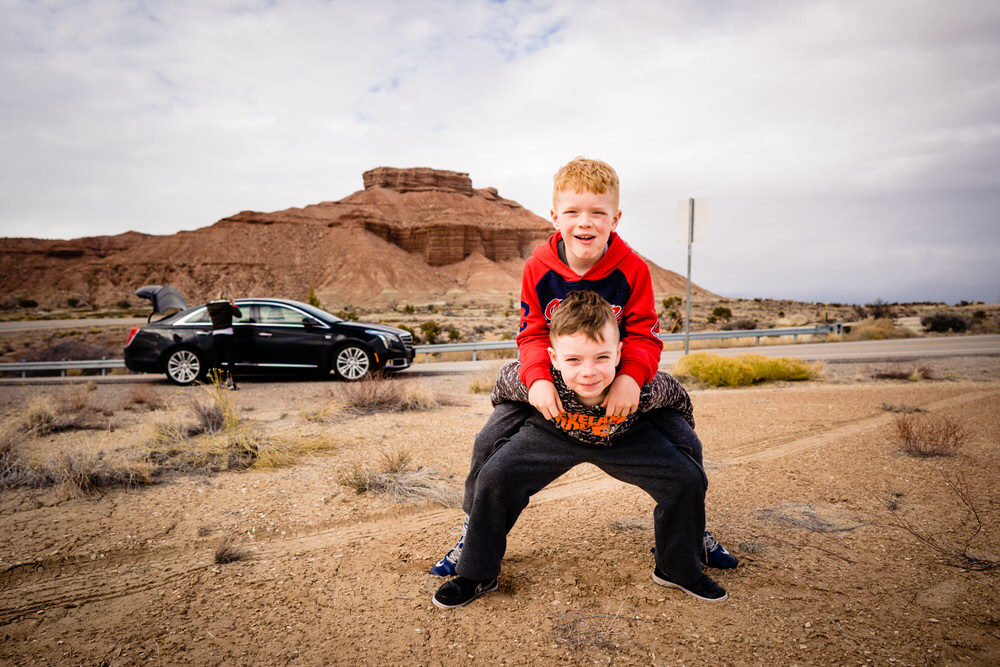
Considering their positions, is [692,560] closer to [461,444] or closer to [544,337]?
[544,337]

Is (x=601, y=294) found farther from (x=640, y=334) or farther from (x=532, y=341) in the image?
(x=532, y=341)

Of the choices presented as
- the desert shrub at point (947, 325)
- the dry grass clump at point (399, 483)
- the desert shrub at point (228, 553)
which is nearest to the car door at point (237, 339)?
the dry grass clump at point (399, 483)

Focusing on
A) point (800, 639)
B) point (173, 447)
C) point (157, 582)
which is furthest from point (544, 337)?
point (173, 447)

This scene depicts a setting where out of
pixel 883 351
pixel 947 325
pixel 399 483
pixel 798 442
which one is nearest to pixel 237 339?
Answer: pixel 399 483

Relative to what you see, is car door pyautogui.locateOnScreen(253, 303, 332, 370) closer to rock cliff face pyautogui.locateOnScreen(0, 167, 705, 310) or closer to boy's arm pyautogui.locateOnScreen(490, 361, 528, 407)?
boy's arm pyautogui.locateOnScreen(490, 361, 528, 407)

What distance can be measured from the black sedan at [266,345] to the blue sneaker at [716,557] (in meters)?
8.26

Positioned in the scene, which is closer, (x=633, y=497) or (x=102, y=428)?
(x=633, y=497)

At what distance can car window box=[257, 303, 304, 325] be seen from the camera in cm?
1066

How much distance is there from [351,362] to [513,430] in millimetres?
8582

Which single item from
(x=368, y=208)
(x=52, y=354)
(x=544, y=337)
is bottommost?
(x=52, y=354)

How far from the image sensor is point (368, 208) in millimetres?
92562

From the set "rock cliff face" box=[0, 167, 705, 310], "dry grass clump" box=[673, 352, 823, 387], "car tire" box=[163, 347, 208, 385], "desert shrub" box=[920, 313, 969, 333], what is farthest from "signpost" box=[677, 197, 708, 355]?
"rock cliff face" box=[0, 167, 705, 310]

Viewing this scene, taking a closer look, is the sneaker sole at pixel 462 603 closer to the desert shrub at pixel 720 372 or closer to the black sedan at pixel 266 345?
the black sedan at pixel 266 345

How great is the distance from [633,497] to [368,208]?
310 ft
